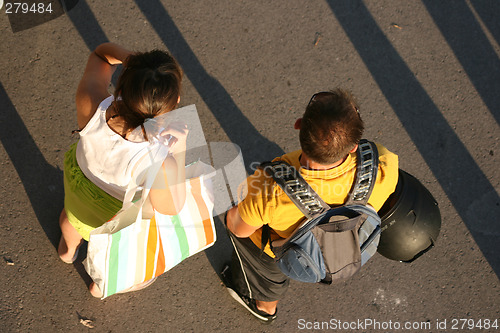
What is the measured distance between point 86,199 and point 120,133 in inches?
21.6

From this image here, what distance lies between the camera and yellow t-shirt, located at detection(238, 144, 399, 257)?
69.8 inches

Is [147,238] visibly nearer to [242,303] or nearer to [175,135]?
[175,135]

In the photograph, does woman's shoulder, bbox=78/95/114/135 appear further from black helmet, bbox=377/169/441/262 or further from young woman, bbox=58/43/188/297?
black helmet, bbox=377/169/441/262

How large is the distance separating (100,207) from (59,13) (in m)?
1.96

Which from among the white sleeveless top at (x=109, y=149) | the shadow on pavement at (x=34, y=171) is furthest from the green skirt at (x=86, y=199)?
the shadow on pavement at (x=34, y=171)

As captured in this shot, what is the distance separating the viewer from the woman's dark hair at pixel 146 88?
169 cm

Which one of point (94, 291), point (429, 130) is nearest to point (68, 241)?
point (94, 291)

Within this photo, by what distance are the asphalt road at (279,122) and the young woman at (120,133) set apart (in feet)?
3.38

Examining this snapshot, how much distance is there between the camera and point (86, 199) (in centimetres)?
220

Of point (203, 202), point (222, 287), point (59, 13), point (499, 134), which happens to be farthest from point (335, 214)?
point (59, 13)

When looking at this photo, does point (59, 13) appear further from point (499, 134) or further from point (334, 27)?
point (499, 134)

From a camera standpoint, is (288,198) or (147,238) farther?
(147,238)

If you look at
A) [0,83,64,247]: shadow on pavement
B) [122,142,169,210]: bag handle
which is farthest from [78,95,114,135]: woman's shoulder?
[0,83,64,247]: shadow on pavement

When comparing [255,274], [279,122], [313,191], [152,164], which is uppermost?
[152,164]
